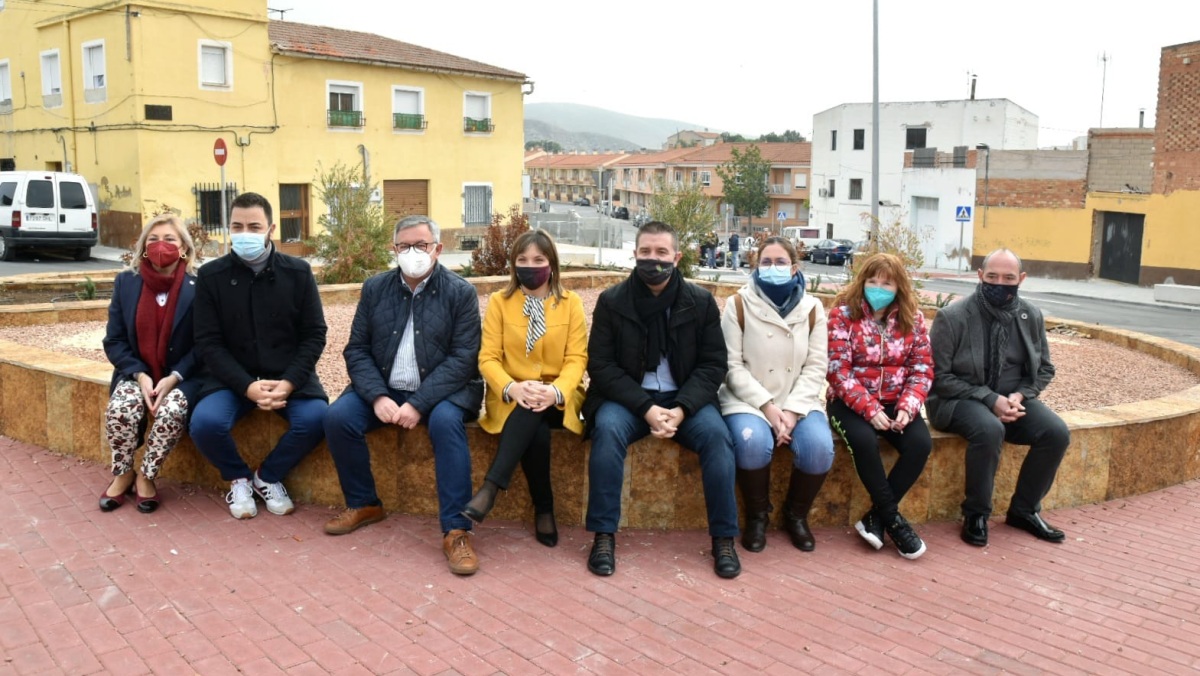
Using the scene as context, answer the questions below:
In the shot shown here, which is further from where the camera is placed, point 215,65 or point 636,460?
point 215,65

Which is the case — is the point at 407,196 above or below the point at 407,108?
below

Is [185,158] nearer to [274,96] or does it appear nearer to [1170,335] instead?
[274,96]

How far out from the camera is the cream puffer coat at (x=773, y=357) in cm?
493

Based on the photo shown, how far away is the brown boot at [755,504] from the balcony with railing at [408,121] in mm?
27655

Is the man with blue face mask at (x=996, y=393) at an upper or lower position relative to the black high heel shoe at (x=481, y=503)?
upper

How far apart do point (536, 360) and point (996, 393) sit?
8.02ft

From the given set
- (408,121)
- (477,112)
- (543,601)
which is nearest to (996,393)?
(543,601)

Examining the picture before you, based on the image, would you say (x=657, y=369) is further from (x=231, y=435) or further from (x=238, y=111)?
(x=238, y=111)

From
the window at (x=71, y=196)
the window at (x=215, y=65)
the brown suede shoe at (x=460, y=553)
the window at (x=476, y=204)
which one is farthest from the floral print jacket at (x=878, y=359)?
the window at (x=476, y=204)

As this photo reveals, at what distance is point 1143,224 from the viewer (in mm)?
30812

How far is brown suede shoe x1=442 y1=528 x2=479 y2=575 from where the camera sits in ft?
14.1

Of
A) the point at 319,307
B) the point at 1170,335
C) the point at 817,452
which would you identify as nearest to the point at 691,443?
the point at 817,452

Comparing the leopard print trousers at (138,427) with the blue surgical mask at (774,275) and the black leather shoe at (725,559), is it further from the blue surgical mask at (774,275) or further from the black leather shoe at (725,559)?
the blue surgical mask at (774,275)

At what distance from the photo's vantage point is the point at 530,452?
4.75 m
